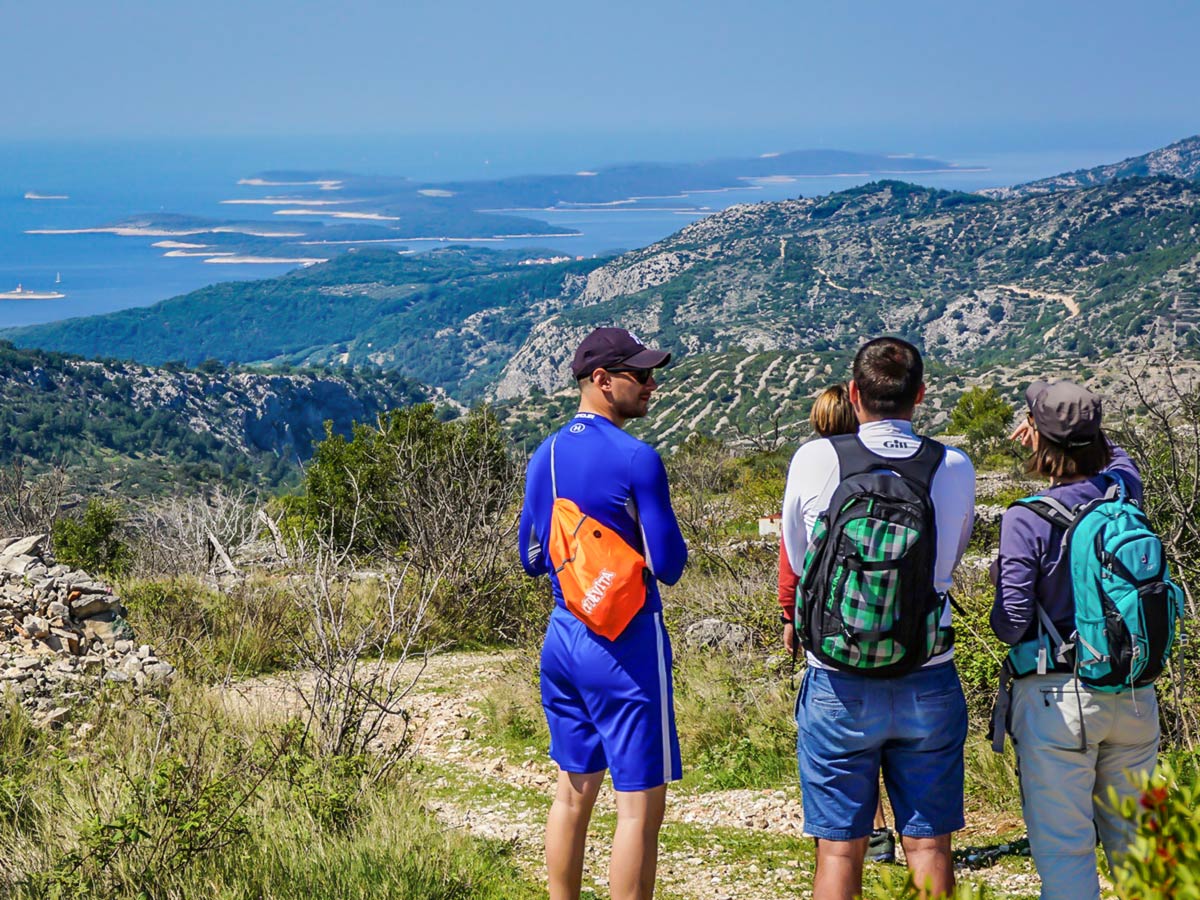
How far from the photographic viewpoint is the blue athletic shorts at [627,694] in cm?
294

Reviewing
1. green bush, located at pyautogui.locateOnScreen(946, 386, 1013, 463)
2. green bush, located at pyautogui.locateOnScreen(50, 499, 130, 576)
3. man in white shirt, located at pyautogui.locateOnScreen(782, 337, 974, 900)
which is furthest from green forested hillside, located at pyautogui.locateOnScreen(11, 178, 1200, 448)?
man in white shirt, located at pyautogui.locateOnScreen(782, 337, 974, 900)

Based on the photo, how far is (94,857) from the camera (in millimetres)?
3359

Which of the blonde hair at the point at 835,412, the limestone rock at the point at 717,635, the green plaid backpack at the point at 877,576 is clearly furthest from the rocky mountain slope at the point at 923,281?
the green plaid backpack at the point at 877,576

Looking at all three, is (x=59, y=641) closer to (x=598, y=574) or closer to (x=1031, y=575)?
(x=598, y=574)

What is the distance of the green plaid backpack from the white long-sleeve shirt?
50 mm

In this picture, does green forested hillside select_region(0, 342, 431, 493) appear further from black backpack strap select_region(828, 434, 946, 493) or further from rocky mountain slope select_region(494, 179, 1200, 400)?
black backpack strap select_region(828, 434, 946, 493)

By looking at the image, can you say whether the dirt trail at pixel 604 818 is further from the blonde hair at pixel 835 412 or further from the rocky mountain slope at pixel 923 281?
the rocky mountain slope at pixel 923 281

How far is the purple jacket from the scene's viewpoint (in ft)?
9.02

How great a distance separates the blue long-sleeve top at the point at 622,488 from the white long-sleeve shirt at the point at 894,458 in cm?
32

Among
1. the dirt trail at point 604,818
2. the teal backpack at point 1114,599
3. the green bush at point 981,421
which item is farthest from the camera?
the green bush at point 981,421

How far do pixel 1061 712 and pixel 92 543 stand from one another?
14.7 metres

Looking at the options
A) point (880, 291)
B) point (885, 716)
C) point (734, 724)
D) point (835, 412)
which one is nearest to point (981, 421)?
point (734, 724)

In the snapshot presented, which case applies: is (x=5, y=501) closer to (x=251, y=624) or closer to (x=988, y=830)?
(x=251, y=624)

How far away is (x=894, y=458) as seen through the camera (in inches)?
110
